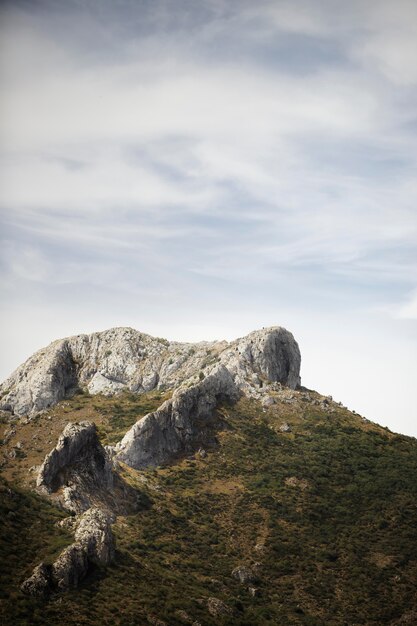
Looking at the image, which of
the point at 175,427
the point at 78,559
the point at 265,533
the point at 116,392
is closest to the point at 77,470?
the point at 78,559

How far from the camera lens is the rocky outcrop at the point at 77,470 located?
93.6m

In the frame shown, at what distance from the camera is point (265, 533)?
101 m

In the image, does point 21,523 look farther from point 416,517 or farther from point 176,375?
point 176,375

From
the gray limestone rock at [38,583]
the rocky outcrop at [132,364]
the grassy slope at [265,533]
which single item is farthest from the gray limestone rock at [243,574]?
the rocky outcrop at [132,364]

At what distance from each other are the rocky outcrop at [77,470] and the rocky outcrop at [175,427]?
46.9 feet

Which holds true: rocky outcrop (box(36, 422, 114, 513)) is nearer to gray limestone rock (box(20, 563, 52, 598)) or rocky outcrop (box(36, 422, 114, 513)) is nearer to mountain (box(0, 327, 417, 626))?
mountain (box(0, 327, 417, 626))

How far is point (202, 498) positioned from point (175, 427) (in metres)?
19.6

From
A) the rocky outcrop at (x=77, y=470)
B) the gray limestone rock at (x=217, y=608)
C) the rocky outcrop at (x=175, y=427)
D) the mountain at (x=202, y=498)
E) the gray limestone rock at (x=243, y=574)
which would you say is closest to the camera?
the mountain at (x=202, y=498)

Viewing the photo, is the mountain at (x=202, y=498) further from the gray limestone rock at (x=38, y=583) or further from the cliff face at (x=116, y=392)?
the cliff face at (x=116, y=392)

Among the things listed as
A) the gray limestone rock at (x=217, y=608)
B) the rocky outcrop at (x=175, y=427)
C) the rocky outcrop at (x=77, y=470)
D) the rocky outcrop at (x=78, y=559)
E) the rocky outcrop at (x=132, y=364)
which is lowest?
the gray limestone rock at (x=217, y=608)

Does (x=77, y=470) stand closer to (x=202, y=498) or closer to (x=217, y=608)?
(x=202, y=498)

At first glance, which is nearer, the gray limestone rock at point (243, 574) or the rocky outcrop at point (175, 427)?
the gray limestone rock at point (243, 574)

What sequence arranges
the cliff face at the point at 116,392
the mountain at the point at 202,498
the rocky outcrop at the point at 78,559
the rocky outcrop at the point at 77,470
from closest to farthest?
the rocky outcrop at the point at 78,559 → the mountain at the point at 202,498 → the cliff face at the point at 116,392 → the rocky outcrop at the point at 77,470

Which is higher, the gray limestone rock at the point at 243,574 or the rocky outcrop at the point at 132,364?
the rocky outcrop at the point at 132,364
